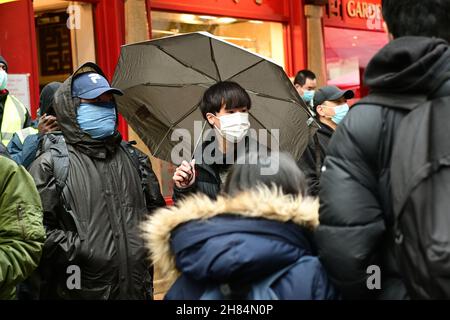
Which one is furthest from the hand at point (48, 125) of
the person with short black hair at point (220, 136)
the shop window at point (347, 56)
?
the shop window at point (347, 56)

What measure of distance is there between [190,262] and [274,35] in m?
9.34

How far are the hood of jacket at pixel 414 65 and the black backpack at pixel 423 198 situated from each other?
103 millimetres

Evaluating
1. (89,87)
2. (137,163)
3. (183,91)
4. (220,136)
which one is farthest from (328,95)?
(89,87)

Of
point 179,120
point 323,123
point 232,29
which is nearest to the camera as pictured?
point 179,120

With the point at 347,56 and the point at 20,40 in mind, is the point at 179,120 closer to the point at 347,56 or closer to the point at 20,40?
the point at 20,40

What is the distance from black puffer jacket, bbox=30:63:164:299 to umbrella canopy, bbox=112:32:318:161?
84cm

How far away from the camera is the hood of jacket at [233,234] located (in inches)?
103

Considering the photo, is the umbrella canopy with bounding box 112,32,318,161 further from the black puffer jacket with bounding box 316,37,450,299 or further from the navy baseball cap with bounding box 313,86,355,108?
the black puffer jacket with bounding box 316,37,450,299

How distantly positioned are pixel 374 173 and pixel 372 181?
0.03 metres

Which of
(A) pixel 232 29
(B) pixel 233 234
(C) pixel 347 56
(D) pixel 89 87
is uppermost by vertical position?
(A) pixel 232 29

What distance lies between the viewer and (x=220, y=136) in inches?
193

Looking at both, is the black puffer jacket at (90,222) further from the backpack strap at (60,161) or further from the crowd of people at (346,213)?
the crowd of people at (346,213)

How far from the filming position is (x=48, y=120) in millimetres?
5445
